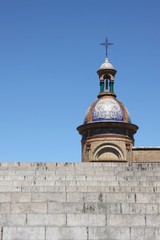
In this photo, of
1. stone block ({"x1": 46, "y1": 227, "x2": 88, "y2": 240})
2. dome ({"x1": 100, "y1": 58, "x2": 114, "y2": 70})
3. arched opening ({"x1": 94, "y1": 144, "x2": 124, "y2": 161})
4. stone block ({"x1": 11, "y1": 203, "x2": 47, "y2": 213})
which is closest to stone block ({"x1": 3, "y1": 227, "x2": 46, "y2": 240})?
stone block ({"x1": 46, "y1": 227, "x2": 88, "y2": 240})

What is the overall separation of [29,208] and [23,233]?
1.56 meters

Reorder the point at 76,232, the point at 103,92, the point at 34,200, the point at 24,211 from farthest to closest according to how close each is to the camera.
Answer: the point at 103,92 < the point at 34,200 < the point at 24,211 < the point at 76,232

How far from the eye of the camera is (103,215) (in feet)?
26.0

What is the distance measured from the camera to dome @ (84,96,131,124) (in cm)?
3672

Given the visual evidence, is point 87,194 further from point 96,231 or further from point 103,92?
point 103,92

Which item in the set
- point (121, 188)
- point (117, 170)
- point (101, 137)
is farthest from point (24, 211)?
point (101, 137)

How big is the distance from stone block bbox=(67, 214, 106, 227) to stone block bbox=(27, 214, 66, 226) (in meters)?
0.12

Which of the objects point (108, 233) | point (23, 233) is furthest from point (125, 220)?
point (23, 233)

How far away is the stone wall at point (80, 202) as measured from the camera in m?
7.22

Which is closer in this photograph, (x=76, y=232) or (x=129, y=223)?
(x=76, y=232)

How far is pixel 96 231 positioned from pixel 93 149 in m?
29.2

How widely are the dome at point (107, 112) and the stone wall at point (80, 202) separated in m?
22.0

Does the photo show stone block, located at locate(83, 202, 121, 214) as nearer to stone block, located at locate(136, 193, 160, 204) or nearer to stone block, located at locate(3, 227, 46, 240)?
stone block, located at locate(136, 193, 160, 204)

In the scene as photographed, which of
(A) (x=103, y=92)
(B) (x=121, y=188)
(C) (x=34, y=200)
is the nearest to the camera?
(C) (x=34, y=200)
